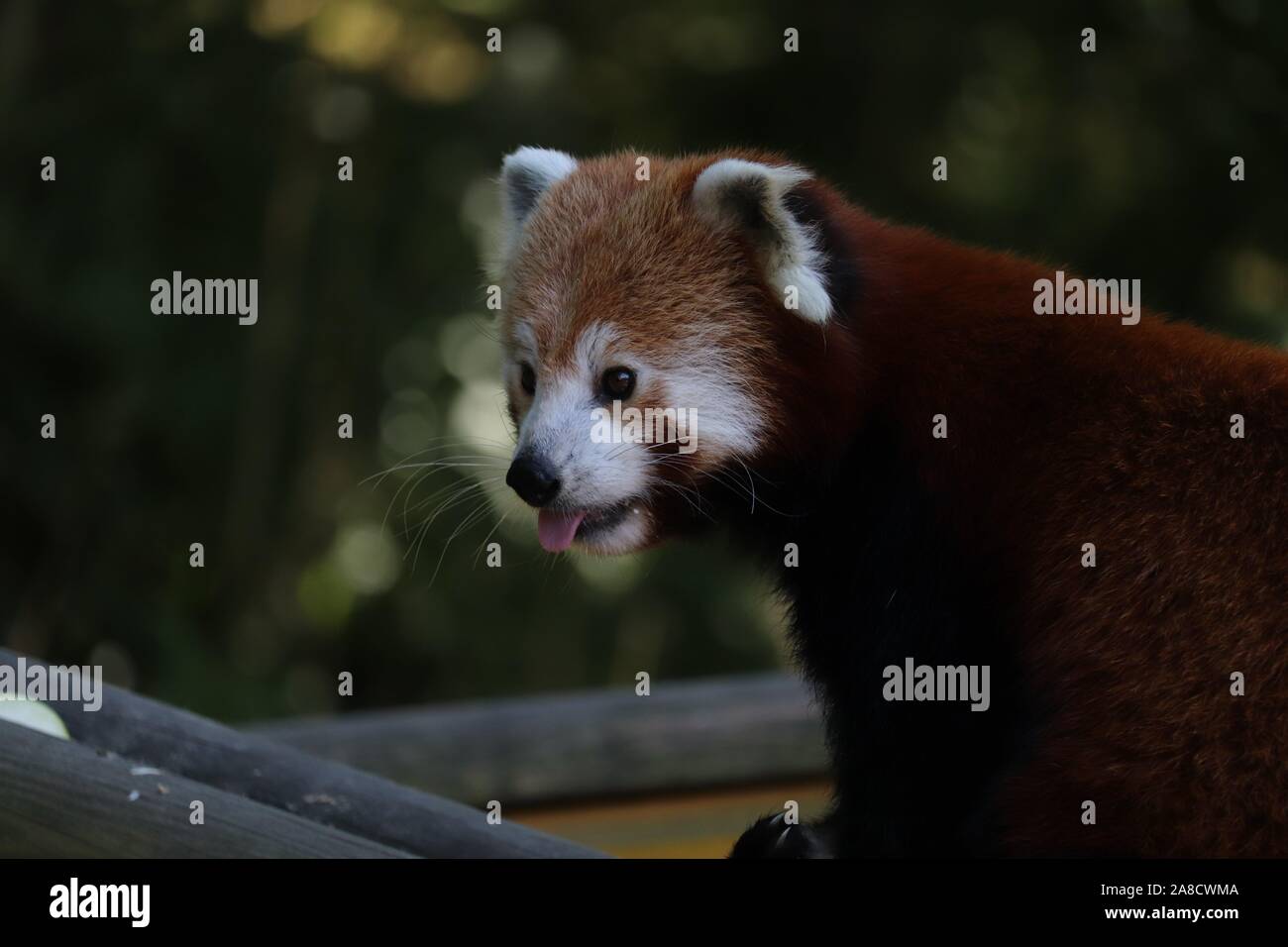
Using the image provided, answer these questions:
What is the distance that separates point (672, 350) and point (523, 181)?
632 mm

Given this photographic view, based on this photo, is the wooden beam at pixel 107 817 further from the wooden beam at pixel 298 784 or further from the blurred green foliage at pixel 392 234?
the blurred green foliage at pixel 392 234

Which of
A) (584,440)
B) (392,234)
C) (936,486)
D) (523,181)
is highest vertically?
(392,234)

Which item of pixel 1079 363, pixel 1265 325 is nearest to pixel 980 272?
pixel 1079 363

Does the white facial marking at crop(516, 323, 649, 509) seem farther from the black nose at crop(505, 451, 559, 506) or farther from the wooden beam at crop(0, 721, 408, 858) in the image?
the wooden beam at crop(0, 721, 408, 858)

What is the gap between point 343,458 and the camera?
6.44 metres

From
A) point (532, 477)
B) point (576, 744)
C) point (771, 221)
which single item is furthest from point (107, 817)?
point (576, 744)

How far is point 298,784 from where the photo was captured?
2488mm

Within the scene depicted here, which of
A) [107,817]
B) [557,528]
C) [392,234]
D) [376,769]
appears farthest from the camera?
[392,234]

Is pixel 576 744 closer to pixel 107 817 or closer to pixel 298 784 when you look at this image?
pixel 298 784

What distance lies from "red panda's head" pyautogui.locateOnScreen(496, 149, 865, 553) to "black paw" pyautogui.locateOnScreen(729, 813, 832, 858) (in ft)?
1.69

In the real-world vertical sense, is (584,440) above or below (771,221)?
below

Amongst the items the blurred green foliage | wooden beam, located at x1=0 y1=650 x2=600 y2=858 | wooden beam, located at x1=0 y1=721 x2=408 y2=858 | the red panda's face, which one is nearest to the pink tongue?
the red panda's face

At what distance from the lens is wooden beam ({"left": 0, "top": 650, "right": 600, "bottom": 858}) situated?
7.98ft

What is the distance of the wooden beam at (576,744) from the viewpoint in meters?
3.79
